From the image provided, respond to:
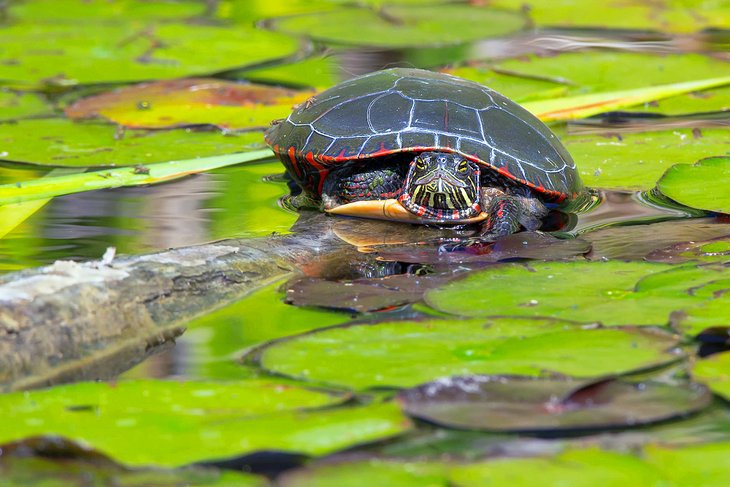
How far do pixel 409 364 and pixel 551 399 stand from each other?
1.07 feet

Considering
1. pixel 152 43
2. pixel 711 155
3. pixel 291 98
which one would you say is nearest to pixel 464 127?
pixel 711 155

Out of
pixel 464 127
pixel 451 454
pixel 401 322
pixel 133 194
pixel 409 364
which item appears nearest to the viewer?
pixel 451 454

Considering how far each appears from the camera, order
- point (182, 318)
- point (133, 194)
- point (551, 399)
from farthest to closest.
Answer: point (133, 194) → point (182, 318) → point (551, 399)

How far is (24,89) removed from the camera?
17.9 feet

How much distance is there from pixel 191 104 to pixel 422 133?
6.15 ft

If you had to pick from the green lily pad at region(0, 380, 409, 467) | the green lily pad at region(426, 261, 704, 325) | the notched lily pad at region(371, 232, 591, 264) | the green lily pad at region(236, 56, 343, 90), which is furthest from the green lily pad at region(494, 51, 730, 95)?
the green lily pad at region(0, 380, 409, 467)

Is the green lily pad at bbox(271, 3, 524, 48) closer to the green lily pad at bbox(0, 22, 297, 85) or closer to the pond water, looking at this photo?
the green lily pad at bbox(0, 22, 297, 85)

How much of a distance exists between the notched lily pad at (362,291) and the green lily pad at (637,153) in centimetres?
133

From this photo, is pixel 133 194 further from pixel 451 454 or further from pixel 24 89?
pixel 451 454

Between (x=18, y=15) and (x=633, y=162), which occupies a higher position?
(x=18, y=15)

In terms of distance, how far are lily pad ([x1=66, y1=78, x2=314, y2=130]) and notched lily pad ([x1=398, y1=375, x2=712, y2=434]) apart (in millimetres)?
2858

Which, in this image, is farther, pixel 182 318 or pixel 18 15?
pixel 18 15

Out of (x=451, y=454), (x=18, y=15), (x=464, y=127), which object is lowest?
(x=451, y=454)

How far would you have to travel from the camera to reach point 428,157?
347 centimetres
